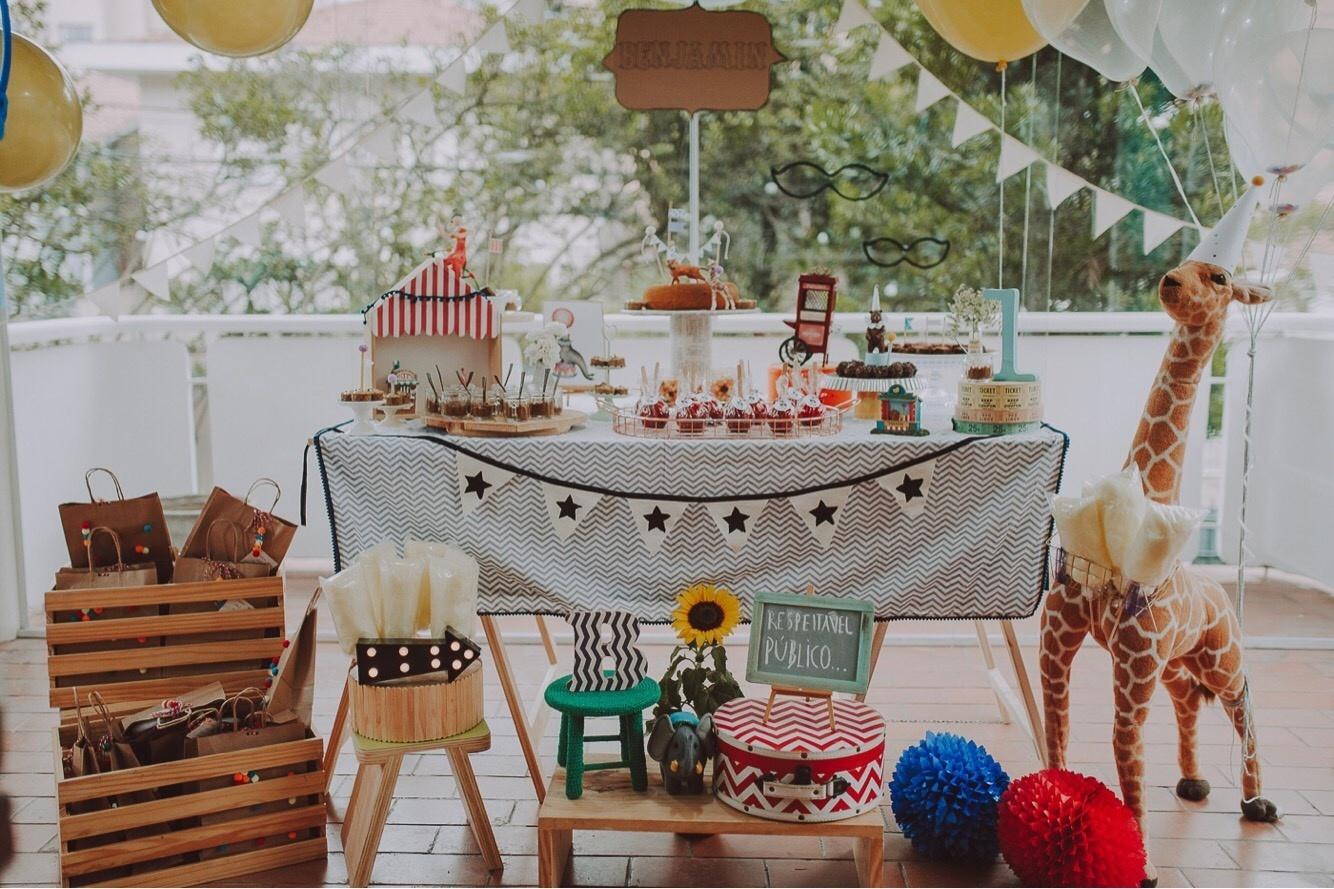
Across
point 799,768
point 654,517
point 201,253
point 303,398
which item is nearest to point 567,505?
point 654,517

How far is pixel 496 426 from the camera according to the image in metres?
2.51

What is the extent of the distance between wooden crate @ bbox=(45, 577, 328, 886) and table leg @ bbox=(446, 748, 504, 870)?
0.28 metres

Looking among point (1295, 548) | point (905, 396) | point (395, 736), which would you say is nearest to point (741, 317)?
point (905, 396)

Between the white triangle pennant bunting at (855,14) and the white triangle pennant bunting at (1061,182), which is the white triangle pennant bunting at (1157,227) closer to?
the white triangle pennant bunting at (1061,182)

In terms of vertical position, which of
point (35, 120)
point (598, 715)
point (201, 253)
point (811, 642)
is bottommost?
point (598, 715)

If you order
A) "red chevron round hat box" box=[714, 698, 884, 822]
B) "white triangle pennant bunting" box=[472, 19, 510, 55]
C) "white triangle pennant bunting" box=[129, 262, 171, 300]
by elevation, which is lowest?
"red chevron round hat box" box=[714, 698, 884, 822]

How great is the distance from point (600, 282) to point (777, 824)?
2.40 metres

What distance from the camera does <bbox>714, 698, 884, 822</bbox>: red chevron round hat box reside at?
1986 millimetres

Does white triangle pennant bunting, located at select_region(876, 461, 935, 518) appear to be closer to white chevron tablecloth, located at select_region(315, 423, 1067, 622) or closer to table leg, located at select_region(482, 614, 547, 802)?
white chevron tablecloth, located at select_region(315, 423, 1067, 622)

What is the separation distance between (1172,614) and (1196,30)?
43.8 inches

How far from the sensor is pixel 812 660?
2053 mm

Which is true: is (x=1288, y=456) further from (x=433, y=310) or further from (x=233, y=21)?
(x=233, y=21)

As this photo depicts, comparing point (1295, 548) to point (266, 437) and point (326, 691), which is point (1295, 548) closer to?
point (326, 691)

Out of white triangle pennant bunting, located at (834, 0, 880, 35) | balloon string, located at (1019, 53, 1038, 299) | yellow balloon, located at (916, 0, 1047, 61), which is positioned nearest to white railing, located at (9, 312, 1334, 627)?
balloon string, located at (1019, 53, 1038, 299)
